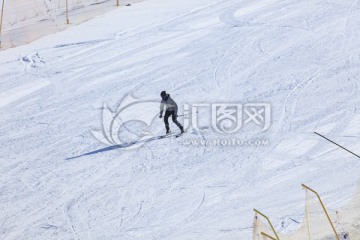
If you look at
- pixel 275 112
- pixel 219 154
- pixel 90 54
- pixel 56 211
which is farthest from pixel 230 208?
pixel 90 54

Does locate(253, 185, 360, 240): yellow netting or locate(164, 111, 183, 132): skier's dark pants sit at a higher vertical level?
locate(164, 111, 183, 132): skier's dark pants

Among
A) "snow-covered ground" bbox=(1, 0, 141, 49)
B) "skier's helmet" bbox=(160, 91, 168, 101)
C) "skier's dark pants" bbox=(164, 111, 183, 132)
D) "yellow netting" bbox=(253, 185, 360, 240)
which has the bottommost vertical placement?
"yellow netting" bbox=(253, 185, 360, 240)

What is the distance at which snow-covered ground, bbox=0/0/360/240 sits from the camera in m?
12.6

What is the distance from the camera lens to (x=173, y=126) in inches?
631

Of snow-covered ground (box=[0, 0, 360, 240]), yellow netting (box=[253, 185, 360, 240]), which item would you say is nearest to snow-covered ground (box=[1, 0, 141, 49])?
snow-covered ground (box=[0, 0, 360, 240])

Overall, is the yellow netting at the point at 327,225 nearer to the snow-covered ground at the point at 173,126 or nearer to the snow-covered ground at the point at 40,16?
the snow-covered ground at the point at 173,126

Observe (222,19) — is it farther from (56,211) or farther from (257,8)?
(56,211)

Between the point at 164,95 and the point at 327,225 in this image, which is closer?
the point at 327,225

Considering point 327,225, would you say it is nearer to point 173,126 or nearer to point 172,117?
point 172,117

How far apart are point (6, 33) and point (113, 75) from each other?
16.8ft

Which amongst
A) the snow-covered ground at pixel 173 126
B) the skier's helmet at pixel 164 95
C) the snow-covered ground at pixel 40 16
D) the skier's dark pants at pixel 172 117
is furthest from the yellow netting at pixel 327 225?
the snow-covered ground at pixel 40 16

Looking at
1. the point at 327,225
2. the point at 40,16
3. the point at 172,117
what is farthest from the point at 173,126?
the point at 40,16

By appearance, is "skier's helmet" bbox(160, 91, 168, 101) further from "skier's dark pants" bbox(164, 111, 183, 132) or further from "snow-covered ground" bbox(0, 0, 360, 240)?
"snow-covered ground" bbox(0, 0, 360, 240)

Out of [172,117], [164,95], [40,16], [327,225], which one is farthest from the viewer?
[40,16]
